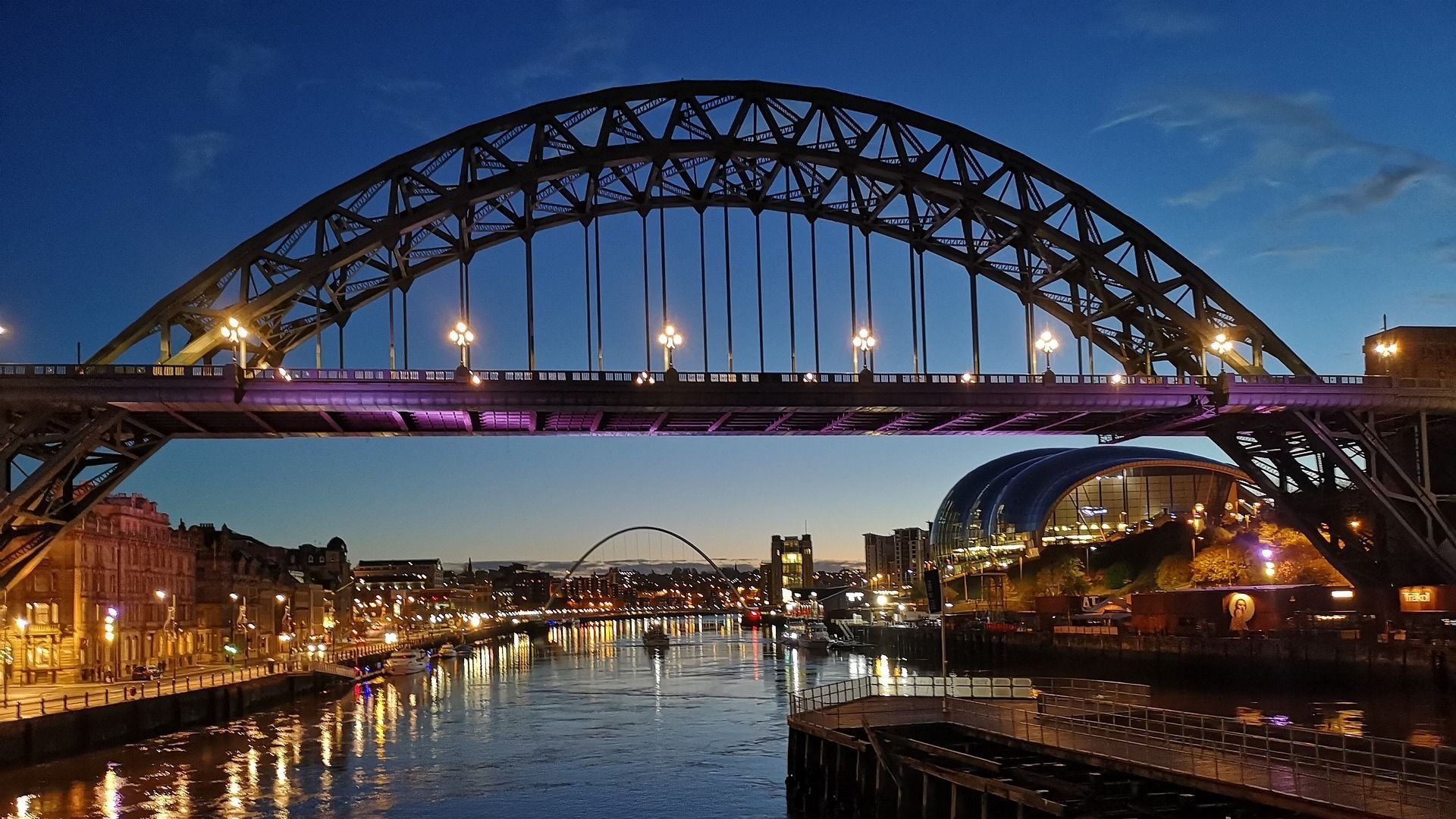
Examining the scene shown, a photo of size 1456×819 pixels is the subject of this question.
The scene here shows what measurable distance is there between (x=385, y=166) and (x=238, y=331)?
11.7m

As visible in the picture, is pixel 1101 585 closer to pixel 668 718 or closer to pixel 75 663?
pixel 668 718

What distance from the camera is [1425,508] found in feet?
248

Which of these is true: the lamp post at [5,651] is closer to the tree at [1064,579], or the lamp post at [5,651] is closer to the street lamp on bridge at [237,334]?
the street lamp on bridge at [237,334]

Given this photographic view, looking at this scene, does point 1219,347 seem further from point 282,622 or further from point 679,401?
point 282,622

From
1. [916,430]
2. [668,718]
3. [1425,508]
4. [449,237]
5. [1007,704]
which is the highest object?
[449,237]

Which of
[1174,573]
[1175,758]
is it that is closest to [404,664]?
[1174,573]

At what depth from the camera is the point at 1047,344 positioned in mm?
82250

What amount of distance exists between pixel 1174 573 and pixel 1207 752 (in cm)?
10087

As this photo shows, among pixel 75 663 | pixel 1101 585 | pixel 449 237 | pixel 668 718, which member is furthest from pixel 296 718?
pixel 1101 585

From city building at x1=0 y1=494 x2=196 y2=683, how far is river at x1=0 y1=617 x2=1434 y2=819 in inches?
448

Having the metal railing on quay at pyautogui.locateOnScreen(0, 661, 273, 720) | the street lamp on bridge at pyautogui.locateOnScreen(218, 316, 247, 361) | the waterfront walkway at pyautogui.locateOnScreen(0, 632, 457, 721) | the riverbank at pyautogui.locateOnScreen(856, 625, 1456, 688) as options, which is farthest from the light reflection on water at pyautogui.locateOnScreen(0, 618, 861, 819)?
the riverbank at pyautogui.locateOnScreen(856, 625, 1456, 688)

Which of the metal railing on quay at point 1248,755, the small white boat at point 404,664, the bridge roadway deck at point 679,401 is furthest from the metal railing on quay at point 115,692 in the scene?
the metal railing on quay at point 1248,755

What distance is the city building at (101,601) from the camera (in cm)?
7888

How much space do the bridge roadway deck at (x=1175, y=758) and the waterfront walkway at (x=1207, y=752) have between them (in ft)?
0.11
